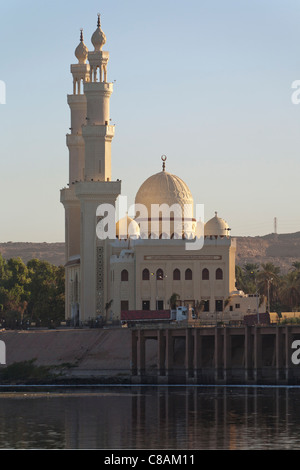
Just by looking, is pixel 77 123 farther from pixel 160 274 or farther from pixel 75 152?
pixel 160 274

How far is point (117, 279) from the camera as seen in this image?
525 feet

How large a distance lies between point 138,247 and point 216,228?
934cm

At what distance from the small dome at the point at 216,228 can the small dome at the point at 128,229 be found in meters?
7.95

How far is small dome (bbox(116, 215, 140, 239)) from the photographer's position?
165000 mm

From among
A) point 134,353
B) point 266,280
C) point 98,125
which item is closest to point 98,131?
point 98,125

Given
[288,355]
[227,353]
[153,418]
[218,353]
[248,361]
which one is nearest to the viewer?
[153,418]

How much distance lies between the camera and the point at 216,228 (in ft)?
532

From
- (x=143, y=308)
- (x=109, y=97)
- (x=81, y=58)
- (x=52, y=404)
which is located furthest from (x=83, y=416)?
(x=81, y=58)

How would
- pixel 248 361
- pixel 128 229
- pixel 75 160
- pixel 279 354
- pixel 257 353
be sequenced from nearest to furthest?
pixel 279 354 < pixel 257 353 < pixel 248 361 < pixel 128 229 < pixel 75 160

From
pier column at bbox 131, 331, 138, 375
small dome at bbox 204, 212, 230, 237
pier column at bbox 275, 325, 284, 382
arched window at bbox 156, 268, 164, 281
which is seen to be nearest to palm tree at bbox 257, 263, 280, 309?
small dome at bbox 204, 212, 230, 237

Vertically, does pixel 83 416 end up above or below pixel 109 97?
below

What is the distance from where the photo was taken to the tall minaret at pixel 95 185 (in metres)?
163
